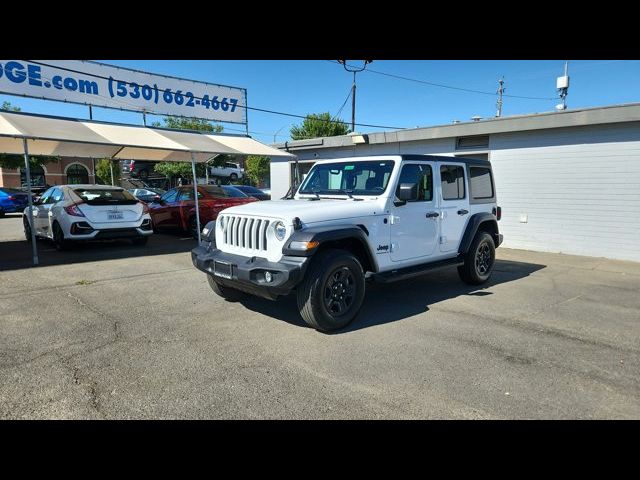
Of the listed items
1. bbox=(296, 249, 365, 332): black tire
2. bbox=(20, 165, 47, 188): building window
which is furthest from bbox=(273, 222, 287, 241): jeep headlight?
bbox=(20, 165, 47, 188): building window

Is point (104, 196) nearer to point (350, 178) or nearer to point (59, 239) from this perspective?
point (59, 239)

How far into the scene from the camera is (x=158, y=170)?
37.6 meters

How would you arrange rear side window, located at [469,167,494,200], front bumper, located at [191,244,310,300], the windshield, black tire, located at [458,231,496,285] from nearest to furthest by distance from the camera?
front bumper, located at [191,244,310,300] < the windshield < black tire, located at [458,231,496,285] < rear side window, located at [469,167,494,200]

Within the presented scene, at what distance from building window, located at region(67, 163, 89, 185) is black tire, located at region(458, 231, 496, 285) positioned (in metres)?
46.8

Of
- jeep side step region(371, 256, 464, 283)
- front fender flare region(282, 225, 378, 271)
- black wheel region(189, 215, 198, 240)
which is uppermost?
front fender flare region(282, 225, 378, 271)

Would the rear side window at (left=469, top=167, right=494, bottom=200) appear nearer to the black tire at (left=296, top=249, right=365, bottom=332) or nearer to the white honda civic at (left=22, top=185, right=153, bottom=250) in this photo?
the black tire at (left=296, top=249, right=365, bottom=332)

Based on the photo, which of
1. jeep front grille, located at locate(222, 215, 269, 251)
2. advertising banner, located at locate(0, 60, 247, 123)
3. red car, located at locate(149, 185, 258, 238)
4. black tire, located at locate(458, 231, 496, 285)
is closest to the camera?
jeep front grille, located at locate(222, 215, 269, 251)

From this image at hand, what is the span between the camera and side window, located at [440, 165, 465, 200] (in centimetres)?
615

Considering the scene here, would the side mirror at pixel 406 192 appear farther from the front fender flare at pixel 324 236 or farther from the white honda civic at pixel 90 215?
the white honda civic at pixel 90 215

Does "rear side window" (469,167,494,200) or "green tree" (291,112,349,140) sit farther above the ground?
"green tree" (291,112,349,140)

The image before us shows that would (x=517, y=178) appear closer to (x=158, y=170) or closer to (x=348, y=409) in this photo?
(x=348, y=409)

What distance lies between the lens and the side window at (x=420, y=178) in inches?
219

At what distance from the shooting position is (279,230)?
4.49m
